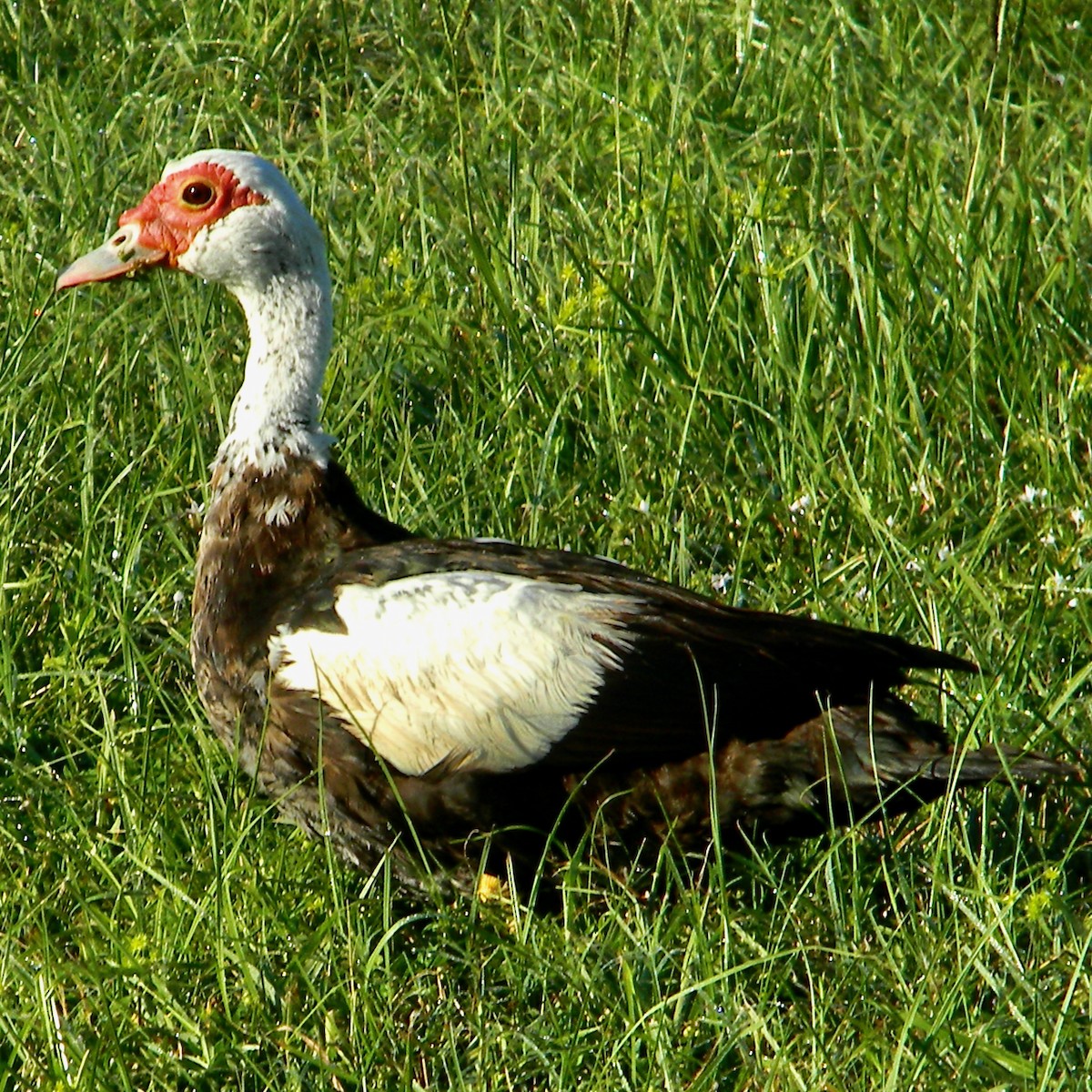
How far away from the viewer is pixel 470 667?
3.44 meters

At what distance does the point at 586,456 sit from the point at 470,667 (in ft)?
4.45

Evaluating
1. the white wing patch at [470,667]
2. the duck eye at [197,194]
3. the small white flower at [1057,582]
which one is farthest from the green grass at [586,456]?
the duck eye at [197,194]

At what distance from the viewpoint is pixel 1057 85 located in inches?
257

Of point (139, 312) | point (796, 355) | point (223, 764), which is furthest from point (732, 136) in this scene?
point (223, 764)

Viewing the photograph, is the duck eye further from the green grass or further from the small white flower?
the small white flower

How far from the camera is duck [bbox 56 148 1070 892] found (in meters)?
3.40

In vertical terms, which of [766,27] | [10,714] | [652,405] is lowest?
[10,714]

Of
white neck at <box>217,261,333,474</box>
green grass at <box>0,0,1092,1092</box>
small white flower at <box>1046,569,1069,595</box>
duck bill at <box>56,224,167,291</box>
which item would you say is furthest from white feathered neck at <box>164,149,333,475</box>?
small white flower at <box>1046,569,1069,595</box>

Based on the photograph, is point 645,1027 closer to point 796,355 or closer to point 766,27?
point 796,355

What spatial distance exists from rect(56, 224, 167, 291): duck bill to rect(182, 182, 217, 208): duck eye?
138 millimetres

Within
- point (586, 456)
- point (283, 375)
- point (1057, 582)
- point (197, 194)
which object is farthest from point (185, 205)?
point (1057, 582)

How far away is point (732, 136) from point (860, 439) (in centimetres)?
168

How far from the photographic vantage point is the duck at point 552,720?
340 centimetres

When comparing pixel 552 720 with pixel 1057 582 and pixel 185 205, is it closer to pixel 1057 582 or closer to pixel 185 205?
pixel 1057 582
